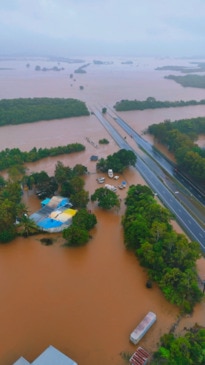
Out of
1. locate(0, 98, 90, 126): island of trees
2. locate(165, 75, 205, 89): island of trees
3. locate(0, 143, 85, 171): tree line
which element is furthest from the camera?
locate(165, 75, 205, 89): island of trees

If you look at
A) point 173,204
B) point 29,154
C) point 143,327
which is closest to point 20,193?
point 29,154

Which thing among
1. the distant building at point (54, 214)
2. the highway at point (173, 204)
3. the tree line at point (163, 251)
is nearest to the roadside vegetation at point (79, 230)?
the distant building at point (54, 214)

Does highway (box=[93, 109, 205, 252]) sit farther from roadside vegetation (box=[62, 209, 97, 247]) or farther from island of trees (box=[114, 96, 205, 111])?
island of trees (box=[114, 96, 205, 111])

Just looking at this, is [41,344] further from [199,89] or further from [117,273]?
[199,89]

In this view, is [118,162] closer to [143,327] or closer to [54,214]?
[54,214]

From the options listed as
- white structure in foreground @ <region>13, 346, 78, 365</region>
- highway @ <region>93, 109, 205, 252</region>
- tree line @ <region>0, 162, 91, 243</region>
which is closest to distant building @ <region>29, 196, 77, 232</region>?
tree line @ <region>0, 162, 91, 243</region>
